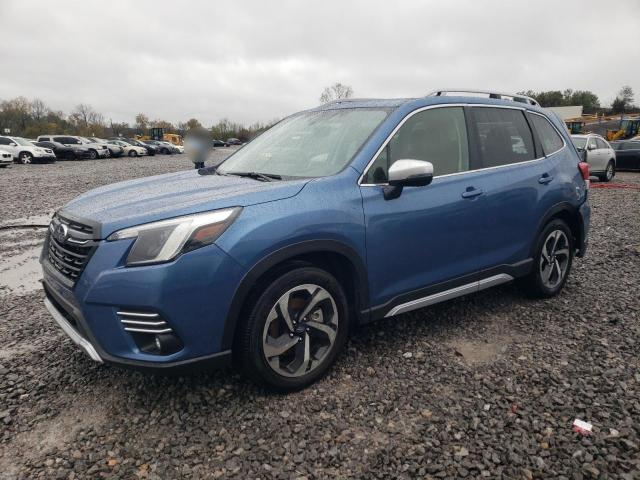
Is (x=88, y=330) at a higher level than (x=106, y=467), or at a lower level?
higher

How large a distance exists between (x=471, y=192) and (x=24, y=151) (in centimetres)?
2887

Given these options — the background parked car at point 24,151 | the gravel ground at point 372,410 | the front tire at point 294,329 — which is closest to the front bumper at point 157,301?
the front tire at point 294,329

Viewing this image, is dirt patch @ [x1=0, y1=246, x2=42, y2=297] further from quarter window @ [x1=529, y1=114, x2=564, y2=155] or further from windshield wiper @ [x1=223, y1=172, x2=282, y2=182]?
quarter window @ [x1=529, y1=114, x2=564, y2=155]

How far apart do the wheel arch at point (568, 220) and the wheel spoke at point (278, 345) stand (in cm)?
239

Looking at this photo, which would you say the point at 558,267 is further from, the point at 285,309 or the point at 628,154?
the point at 628,154

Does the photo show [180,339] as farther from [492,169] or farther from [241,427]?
[492,169]

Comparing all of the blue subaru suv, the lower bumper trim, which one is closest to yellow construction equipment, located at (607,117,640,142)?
the blue subaru suv

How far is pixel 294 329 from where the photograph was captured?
8.75 feet

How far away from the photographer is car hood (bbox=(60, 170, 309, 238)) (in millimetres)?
2361

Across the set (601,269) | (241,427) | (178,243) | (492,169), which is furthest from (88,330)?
(601,269)

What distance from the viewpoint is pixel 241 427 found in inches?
97.0

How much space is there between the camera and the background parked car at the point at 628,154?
1841cm

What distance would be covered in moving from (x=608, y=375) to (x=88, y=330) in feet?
10.2

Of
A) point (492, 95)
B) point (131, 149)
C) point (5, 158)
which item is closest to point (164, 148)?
point (131, 149)
